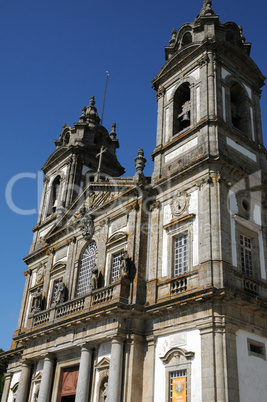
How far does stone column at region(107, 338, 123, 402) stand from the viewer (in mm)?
15211

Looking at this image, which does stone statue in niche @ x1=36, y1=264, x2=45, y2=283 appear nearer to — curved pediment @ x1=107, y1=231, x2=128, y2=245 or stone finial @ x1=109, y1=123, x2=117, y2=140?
curved pediment @ x1=107, y1=231, x2=128, y2=245

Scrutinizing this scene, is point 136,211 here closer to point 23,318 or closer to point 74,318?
point 74,318

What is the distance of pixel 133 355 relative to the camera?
52.0 ft

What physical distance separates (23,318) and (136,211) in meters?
10.7

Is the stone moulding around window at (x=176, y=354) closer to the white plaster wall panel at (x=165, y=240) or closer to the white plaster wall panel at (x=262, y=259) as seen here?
the white plaster wall panel at (x=165, y=240)

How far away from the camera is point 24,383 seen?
2030 centimetres

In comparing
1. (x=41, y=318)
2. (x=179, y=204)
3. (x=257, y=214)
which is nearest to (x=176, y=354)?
(x=179, y=204)

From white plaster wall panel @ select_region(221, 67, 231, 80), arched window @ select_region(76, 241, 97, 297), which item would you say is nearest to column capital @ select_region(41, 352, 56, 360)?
arched window @ select_region(76, 241, 97, 297)

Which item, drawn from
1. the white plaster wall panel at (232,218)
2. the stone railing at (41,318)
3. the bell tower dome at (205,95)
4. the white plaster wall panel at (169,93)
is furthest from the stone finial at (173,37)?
the stone railing at (41,318)

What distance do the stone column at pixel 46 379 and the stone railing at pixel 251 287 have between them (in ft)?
29.4

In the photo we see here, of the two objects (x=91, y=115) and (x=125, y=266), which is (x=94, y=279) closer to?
(x=125, y=266)

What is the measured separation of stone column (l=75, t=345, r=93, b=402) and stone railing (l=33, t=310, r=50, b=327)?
3.66m

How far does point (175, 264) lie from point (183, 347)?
3.23 meters

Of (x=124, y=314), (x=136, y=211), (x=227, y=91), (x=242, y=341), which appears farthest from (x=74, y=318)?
(x=227, y=91)
